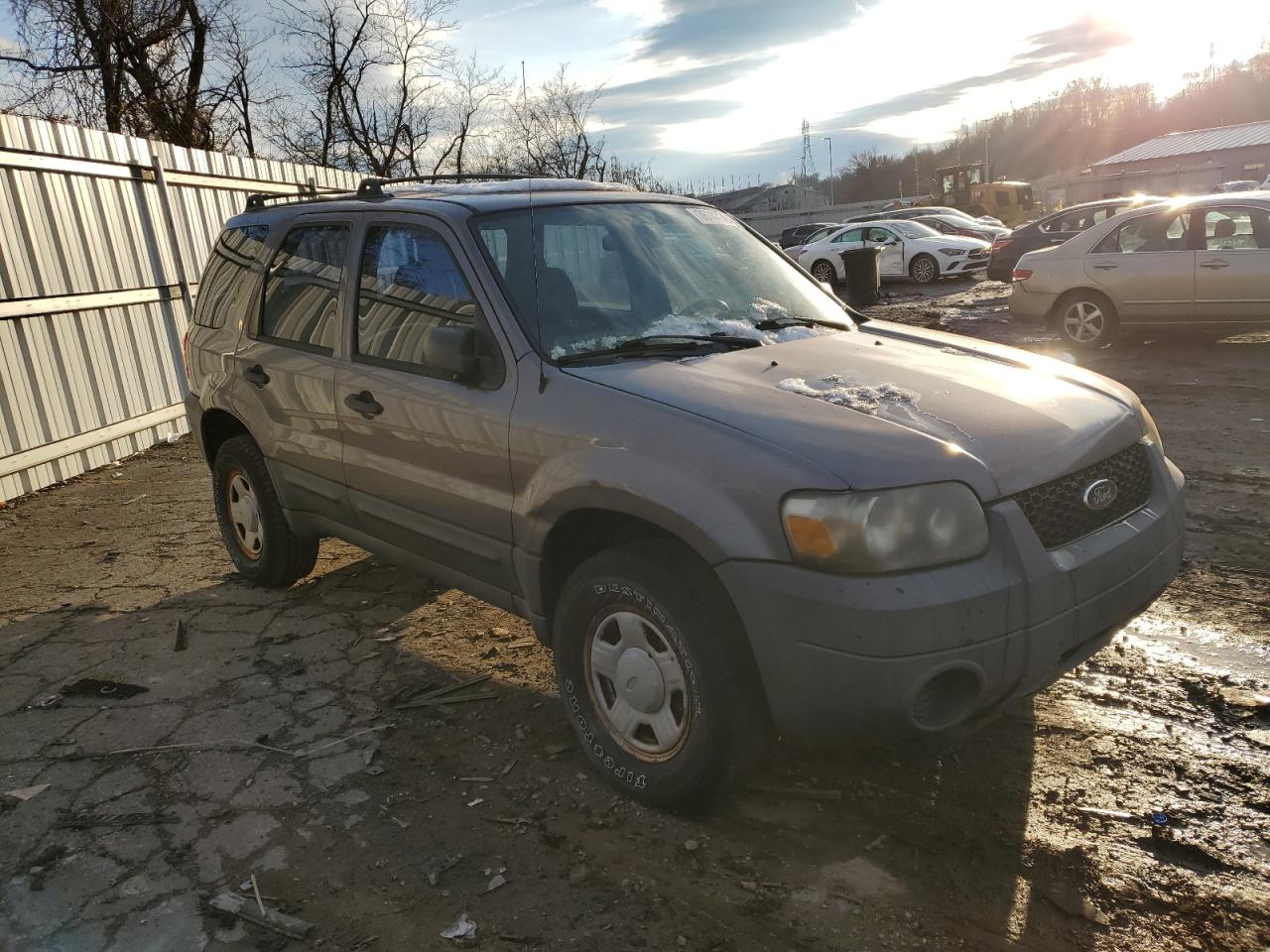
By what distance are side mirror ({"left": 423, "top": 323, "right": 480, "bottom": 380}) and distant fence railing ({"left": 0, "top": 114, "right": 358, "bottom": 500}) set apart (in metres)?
5.87

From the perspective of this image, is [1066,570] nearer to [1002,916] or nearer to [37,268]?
[1002,916]

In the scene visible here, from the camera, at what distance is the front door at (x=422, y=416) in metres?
3.29

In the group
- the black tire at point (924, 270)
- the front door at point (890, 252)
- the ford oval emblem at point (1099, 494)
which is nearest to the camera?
the ford oval emblem at point (1099, 494)

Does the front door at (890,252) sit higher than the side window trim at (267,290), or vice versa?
the side window trim at (267,290)

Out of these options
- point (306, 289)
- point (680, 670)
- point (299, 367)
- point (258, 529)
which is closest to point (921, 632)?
point (680, 670)

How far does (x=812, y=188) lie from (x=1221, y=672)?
3783 inches

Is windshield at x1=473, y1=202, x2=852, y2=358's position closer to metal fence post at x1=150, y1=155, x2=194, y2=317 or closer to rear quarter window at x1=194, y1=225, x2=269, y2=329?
rear quarter window at x1=194, y1=225, x2=269, y2=329

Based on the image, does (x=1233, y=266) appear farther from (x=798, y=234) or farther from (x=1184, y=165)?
(x=1184, y=165)

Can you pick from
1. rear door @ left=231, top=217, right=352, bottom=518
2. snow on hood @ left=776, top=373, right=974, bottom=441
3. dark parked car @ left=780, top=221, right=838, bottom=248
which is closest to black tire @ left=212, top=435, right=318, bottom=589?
rear door @ left=231, top=217, right=352, bottom=518

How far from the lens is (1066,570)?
257 centimetres

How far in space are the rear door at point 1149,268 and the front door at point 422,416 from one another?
919cm

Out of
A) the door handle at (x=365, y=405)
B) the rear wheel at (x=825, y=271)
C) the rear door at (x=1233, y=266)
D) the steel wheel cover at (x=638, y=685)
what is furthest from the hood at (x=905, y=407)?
the rear wheel at (x=825, y=271)

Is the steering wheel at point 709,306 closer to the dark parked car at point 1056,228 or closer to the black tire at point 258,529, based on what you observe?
the black tire at point 258,529

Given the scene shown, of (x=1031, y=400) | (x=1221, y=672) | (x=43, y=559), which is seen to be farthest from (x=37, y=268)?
(x=1221, y=672)
